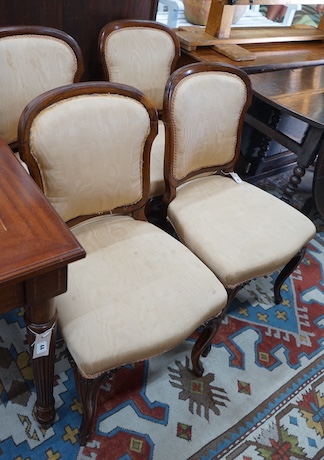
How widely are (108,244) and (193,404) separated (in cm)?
57

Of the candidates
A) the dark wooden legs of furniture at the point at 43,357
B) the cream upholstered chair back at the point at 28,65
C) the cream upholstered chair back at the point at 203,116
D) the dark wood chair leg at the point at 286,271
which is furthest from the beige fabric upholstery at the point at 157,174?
the dark wooden legs of furniture at the point at 43,357

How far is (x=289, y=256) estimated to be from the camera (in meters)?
1.24

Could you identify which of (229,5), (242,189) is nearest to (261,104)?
(229,5)

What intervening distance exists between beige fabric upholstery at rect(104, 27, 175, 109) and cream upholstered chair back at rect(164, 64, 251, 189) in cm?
47

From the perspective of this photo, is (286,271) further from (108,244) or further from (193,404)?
(108,244)

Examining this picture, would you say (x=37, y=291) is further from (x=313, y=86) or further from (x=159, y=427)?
(x=313, y=86)

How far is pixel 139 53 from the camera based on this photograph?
156 centimetres

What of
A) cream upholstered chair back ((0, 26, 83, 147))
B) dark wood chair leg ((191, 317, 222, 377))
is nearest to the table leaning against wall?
cream upholstered chair back ((0, 26, 83, 147))

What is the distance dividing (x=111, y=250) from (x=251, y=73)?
1195 millimetres

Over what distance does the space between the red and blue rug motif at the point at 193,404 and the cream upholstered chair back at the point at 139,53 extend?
1.01 meters

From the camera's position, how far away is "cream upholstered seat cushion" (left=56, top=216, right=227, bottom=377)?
2.87 feet

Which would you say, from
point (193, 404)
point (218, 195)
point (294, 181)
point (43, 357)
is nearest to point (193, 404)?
point (193, 404)

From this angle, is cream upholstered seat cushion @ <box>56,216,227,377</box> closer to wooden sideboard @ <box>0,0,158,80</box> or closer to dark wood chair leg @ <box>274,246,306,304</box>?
dark wood chair leg @ <box>274,246,306,304</box>

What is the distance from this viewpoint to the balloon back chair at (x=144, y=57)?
148cm
